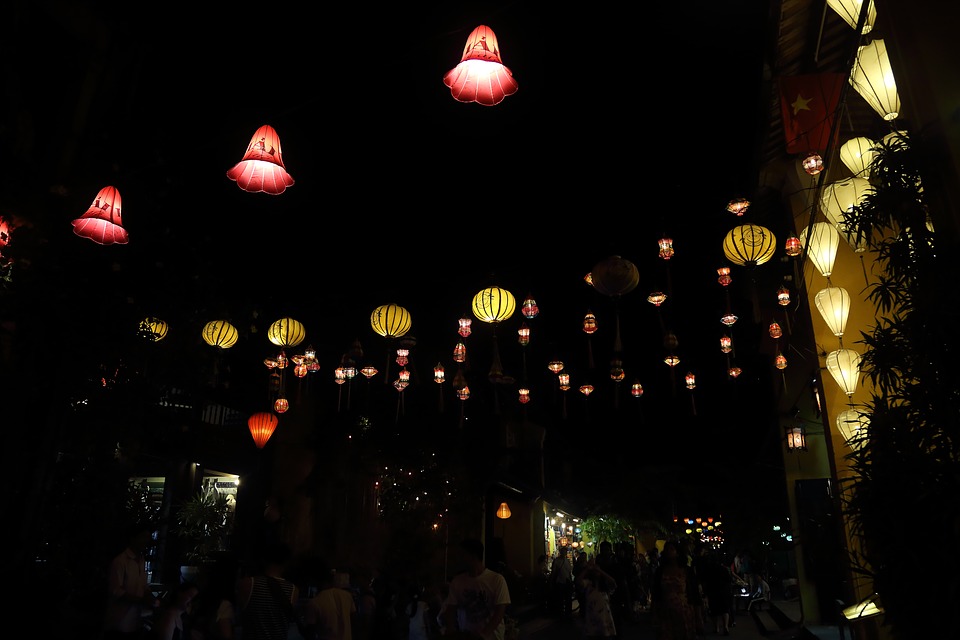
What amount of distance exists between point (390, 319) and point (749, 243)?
16.8 ft

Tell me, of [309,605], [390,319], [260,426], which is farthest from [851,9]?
[260,426]

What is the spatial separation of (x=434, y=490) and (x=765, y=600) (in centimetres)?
1025

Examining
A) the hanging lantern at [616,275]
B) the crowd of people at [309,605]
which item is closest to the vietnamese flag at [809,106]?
the hanging lantern at [616,275]

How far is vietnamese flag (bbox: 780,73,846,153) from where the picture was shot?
24.3 ft

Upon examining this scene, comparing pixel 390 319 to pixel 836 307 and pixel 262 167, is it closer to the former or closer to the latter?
pixel 262 167

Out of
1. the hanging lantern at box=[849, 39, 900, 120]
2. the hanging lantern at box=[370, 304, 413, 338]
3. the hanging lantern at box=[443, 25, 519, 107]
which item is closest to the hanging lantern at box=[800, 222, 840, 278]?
the hanging lantern at box=[849, 39, 900, 120]

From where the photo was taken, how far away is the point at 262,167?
580cm

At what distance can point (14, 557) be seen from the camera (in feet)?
17.9

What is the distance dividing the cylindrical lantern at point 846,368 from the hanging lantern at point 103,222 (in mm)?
8393

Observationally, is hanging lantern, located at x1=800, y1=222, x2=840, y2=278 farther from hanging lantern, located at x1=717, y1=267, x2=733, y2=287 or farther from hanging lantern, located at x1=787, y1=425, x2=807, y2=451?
hanging lantern, located at x1=787, y1=425, x2=807, y2=451

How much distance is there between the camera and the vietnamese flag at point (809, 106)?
741cm

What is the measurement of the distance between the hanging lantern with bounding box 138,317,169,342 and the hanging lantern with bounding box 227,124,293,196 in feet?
6.36

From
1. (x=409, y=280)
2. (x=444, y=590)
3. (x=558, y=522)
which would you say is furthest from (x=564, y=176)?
(x=558, y=522)

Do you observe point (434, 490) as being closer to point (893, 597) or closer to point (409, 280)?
point (409, 280)
